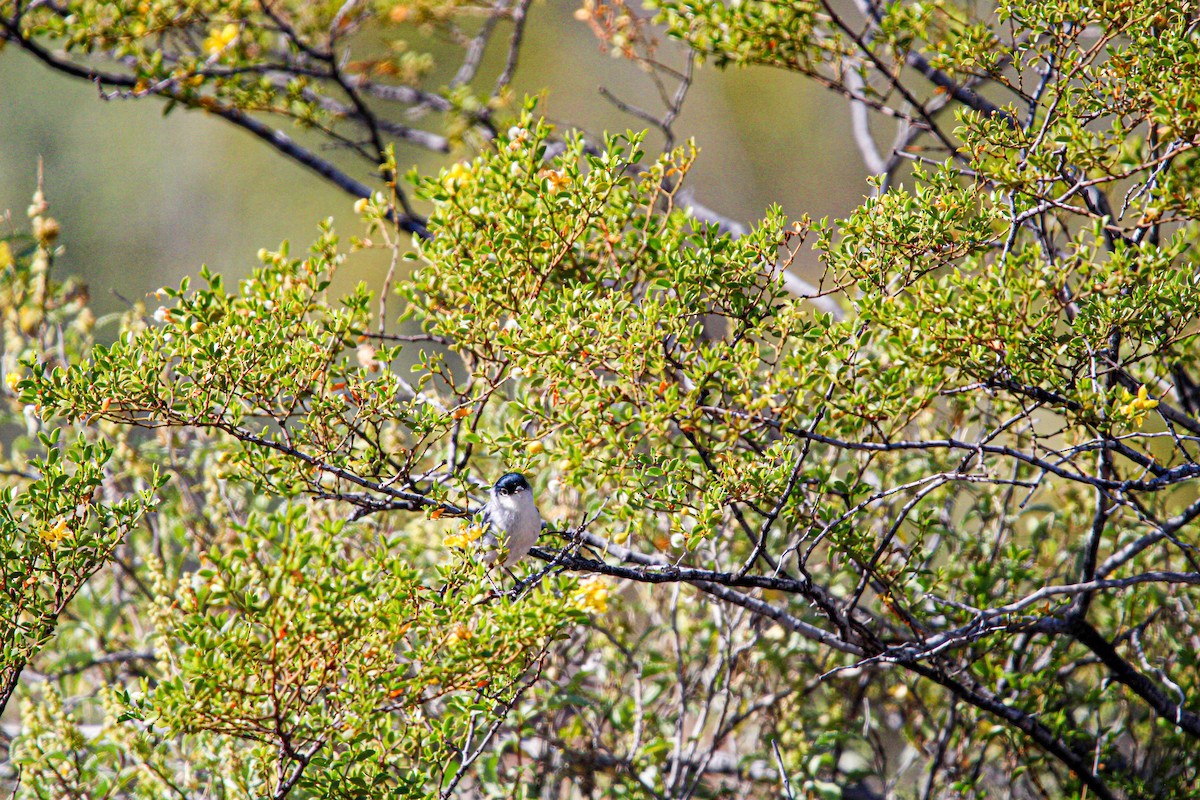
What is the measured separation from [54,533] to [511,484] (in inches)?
49.3

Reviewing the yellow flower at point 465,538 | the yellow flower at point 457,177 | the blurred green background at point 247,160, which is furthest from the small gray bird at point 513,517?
the blurred green background at point 247,160

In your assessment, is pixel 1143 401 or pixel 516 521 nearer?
pixel 1143 401

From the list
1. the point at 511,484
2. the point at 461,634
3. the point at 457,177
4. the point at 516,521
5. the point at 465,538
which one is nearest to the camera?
the point at 461,634

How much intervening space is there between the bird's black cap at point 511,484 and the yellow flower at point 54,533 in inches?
46.2

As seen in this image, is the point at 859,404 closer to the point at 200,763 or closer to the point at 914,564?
the point at 914,564

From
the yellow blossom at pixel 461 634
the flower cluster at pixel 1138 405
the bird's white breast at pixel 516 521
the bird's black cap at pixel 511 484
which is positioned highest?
the bird's black cap at pixel 511 484

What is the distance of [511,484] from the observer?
3.13 meters

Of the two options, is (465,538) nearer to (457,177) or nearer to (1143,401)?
(457,177)

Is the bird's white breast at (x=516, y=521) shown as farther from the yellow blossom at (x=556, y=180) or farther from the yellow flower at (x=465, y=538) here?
the yellow blossom at (x=556, y=180)

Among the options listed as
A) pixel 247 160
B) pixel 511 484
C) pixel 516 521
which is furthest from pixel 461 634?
pixel 247 160

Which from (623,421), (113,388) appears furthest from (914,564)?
(113,388)

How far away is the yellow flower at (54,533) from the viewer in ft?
7.86

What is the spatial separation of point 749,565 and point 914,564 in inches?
24.9

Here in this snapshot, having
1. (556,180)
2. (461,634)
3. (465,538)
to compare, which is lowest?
(461,634)
